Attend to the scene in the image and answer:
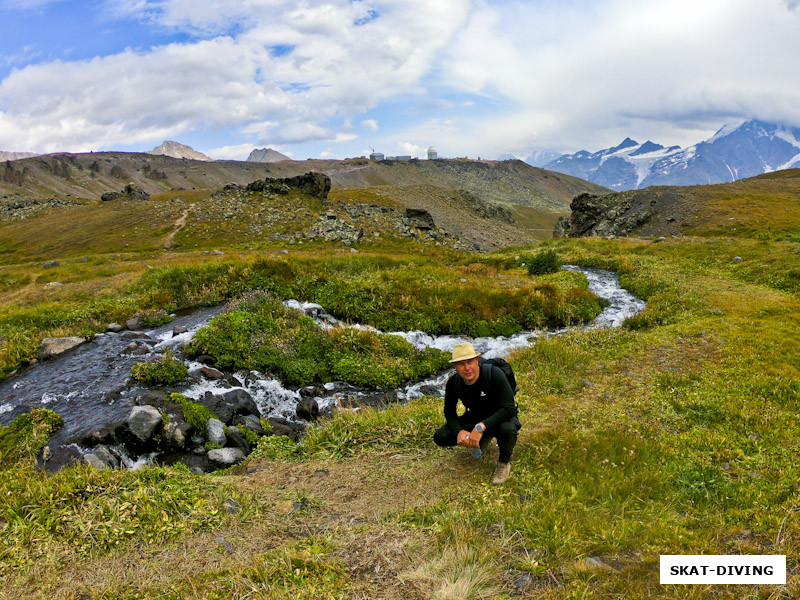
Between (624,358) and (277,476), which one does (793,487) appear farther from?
(277,476)

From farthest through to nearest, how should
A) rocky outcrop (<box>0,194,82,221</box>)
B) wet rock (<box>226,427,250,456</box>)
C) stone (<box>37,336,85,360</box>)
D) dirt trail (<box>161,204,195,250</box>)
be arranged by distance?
rocky outcrop (<box>0,194,82,221</box>), dirt trail (<box>161,204,195,250</box>), stone (<box>37,336,85,360</box>), wet rock (<box>226,427,250,456</box>)

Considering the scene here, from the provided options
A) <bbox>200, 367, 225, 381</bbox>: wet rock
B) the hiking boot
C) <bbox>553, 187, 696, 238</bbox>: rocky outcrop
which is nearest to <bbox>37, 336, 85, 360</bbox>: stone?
<bbox>200, 367, 225, 381</bbox>: wet rock

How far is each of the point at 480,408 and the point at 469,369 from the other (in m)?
0.97

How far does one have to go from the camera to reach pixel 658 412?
30.8 ft

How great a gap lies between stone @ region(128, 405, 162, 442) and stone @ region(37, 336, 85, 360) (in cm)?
759

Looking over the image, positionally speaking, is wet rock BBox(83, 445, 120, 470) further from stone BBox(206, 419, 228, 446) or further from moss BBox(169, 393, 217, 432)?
stone BBox(206, 419, 228, 446)

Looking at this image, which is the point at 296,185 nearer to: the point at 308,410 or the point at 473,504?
the point at 308,410

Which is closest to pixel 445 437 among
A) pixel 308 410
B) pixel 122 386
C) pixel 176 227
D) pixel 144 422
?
pixel 308 410

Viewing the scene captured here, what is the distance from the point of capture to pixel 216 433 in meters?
10.4

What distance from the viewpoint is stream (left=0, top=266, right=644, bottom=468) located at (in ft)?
37.7

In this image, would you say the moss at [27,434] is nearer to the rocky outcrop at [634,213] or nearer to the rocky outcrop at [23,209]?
the rocky outcrop at [634,213]

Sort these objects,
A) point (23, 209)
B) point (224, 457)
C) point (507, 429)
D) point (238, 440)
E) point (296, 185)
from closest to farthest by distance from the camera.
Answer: point (507, 429), point (224, 457), point (238, 440), point (296, 185), point (23, 209)

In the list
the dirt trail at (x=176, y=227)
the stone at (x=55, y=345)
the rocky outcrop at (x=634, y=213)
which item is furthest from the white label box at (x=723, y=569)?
the dirt trail at (x=176, y=227)

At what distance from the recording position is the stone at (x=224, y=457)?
9562 mm
